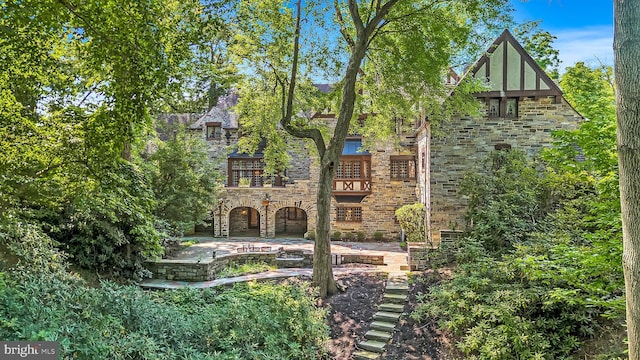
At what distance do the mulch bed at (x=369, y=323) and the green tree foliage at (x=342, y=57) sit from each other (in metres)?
0.76

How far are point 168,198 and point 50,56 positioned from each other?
10006 millimetres

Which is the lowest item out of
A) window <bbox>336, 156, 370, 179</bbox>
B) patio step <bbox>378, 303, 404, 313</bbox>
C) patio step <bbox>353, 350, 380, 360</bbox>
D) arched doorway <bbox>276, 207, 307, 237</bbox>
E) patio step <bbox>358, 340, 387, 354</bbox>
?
patio step <bbox>353, 350, 380, 360</bbox>

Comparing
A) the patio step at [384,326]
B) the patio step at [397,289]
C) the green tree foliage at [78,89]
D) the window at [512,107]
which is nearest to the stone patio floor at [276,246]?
the patio step at [397,289]

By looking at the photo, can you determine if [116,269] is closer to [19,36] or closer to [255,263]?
[255,263]

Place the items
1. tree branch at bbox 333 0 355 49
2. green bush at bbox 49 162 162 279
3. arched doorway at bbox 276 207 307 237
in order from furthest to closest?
arched doorway at bbox 276 207 307 237, tree branch at bbox 333 0 355 49, green bush at bbox 49 162 162 279

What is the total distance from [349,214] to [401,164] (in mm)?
3900

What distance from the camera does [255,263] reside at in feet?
45.7

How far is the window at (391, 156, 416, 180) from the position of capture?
63.3 ft

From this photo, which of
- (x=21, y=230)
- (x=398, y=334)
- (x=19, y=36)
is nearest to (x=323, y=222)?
(x=398, y=334)

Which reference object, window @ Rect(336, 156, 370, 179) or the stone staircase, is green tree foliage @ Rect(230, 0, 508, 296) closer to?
the stone staircase

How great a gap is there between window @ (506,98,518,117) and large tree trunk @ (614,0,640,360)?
1077 cm

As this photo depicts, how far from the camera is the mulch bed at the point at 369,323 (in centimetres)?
739

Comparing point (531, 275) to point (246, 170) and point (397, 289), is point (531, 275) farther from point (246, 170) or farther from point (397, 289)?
point (246, 170)
